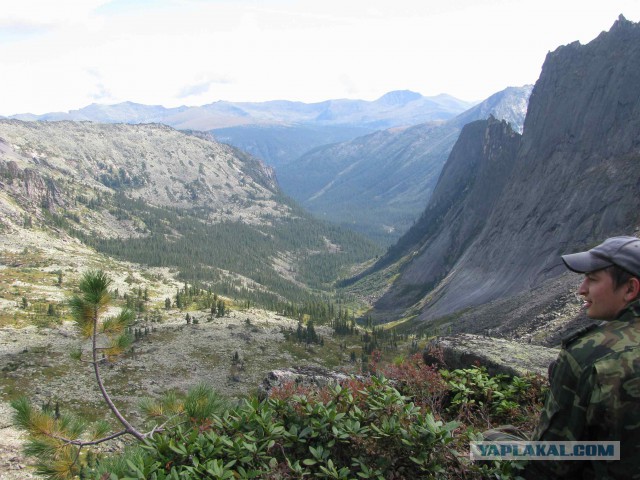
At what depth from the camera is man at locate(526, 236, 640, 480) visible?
18.3ft

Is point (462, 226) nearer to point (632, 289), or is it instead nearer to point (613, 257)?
point (632, 289)

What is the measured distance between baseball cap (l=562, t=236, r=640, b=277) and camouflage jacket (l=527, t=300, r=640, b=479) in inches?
20.1

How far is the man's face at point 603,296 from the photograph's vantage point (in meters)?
6.22

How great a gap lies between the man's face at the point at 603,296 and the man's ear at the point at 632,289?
46mm

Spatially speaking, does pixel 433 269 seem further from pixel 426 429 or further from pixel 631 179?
pixel 426 429

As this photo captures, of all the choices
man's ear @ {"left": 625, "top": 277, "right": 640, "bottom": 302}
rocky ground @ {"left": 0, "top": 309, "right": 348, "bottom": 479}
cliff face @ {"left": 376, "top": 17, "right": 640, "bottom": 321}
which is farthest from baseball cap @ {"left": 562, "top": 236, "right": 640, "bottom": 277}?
cliff face @ {"left": 376, "top": 17, "right": 640, "bottom": 321}

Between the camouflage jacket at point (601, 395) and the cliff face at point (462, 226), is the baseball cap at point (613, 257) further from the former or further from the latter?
the cliff face at point (462, 226)

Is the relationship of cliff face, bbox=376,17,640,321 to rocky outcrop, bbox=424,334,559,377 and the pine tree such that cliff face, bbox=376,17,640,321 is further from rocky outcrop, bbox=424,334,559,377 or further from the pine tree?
the pine tree

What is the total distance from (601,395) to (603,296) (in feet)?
4.66

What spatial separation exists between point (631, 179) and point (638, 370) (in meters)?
85.7

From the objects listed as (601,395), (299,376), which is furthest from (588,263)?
(299,376)

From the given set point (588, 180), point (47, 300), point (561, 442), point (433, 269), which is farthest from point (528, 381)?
point (433, 269)

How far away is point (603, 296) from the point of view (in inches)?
250

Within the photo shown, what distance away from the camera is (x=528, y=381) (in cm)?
1209
